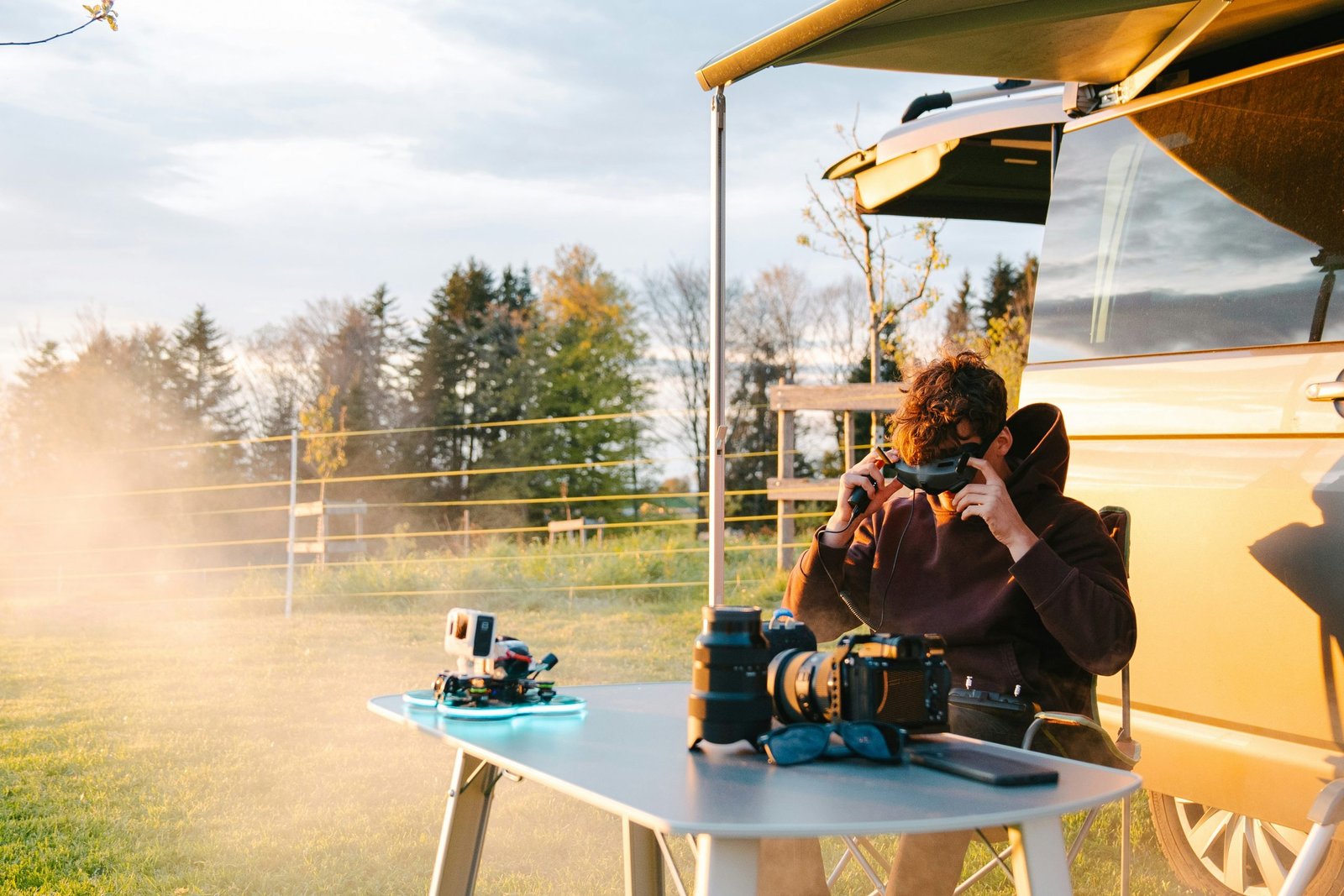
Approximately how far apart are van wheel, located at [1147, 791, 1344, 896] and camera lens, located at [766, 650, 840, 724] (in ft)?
4.26

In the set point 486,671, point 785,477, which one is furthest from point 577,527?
point 486,671

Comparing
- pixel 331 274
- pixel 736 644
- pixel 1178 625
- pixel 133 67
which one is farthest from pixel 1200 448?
pixel 331 274

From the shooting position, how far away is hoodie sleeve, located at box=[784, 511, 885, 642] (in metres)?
2.62

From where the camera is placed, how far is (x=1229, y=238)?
2.53 metres

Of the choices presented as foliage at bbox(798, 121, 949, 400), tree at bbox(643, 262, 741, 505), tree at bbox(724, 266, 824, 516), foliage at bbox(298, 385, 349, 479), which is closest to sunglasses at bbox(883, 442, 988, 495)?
foliage at bbox(798, 121, 949, 400)

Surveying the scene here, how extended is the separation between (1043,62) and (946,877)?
1779mm

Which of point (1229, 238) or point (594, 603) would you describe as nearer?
point (1229, 238)

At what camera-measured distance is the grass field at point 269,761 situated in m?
3.63

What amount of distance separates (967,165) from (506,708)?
255cm

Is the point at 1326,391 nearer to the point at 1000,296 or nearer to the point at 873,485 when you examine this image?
the point at 873,485

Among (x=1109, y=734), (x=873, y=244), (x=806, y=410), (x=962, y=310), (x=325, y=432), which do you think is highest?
(x=962, y=310)

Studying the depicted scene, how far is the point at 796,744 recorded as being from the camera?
1.55 metres

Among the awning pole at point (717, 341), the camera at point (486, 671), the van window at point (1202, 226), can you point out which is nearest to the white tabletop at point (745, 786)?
the camera at point (486, 671)

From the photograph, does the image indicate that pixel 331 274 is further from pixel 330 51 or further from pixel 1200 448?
pixel 1200 448
